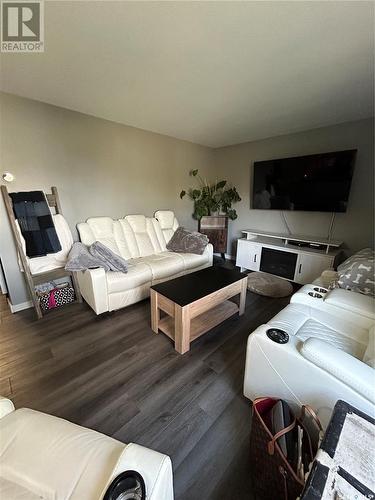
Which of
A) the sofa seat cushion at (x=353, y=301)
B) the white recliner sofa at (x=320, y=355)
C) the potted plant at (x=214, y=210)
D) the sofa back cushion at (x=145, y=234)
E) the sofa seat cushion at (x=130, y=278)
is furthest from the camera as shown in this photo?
the potted plant at (x=214, y=210)

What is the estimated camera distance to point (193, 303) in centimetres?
166

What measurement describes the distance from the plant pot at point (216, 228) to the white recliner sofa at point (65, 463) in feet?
11.1

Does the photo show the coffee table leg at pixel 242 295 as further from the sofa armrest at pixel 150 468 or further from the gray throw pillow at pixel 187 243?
the sofa armrest at pixel 150 468

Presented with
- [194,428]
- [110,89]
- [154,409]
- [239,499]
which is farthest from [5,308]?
[239,499]

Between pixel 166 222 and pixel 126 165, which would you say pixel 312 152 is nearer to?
pixel 166 222

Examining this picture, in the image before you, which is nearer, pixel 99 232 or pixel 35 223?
pixel 35 223

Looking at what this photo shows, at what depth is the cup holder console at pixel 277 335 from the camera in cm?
111

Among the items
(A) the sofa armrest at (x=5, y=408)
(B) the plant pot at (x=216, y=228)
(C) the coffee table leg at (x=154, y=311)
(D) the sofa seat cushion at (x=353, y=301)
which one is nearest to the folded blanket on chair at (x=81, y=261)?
(C) the coffee table leg at (x=154, y=311)

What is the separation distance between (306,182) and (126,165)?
101 inches

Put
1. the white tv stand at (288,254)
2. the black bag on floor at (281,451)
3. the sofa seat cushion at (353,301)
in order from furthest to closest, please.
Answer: the white tv stand at (288,254) → the sofa seat cushion at (353,301) → the black bag on floor at (281,451)

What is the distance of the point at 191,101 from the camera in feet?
6.98

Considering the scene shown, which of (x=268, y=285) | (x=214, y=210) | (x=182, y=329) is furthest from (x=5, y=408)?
(x=214, y=210)

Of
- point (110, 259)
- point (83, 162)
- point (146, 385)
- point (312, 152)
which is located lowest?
point (146, 385)

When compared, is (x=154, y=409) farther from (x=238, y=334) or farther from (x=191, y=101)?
(x=191, y=101)
